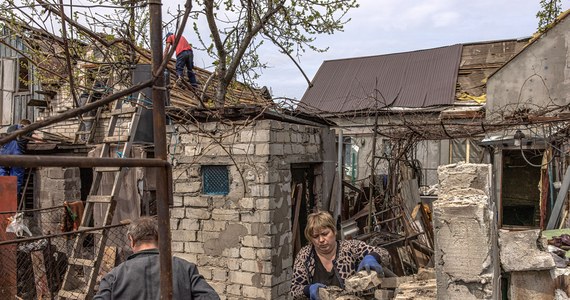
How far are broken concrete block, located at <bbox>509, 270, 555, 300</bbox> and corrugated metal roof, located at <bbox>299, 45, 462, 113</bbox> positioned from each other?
11.0 metres

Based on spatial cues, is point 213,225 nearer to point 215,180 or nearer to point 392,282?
point 215,180

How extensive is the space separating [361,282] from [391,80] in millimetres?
14384

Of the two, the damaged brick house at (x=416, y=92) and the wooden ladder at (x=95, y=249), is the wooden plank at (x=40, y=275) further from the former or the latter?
the damaged brick house at (x=416, y=92)

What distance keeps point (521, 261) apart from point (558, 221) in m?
5.75

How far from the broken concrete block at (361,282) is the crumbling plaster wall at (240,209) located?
195 centimetres

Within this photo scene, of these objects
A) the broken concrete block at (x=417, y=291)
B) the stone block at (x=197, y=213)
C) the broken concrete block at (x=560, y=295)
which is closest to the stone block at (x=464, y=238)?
the broken concrete block at (x=417, y=291)

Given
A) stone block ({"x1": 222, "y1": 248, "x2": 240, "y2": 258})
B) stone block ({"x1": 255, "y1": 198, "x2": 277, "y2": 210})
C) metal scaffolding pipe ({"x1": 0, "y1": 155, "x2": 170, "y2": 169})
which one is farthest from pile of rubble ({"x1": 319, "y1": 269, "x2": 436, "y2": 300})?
metal scaffolding pipe ({"x1": 0, "y1": 155, "x2": 170, "y2": 169})

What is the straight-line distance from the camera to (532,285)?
13.8 feet

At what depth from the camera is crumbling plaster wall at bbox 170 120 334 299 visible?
17.5ft

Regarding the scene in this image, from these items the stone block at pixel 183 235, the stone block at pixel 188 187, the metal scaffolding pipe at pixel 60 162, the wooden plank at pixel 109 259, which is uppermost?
the metal scaffolding pipe at pixel 60 162

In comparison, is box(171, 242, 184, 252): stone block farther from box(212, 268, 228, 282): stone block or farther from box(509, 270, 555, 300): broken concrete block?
box(509, 270, 555, 300): broken concrete block

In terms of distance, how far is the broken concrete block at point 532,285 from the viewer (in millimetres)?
4184

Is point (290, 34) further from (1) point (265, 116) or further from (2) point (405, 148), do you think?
(2) point (405, 148)

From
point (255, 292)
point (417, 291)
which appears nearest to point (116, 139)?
point (255, 292)
